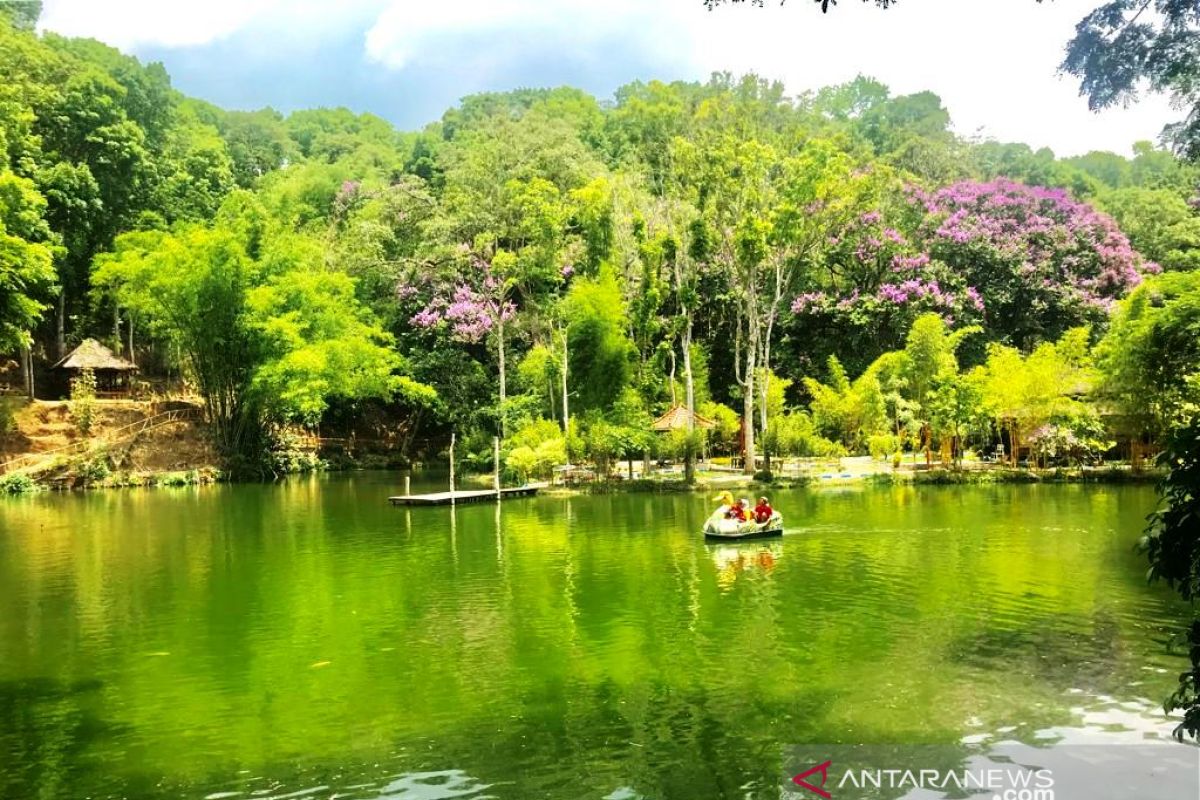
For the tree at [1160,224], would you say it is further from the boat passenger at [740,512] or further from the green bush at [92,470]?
the green bush at [92,470]

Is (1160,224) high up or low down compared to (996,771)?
up

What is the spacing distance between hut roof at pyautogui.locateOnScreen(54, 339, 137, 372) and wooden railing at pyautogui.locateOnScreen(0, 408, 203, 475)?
3.28 m

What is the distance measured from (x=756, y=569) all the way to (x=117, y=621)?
915 centimetres

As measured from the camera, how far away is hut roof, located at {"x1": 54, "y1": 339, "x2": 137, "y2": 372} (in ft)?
116

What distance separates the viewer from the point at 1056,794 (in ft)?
20.0

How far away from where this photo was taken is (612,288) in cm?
3141

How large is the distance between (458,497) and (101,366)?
1977 cm

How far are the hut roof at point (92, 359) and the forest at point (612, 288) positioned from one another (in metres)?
1.69

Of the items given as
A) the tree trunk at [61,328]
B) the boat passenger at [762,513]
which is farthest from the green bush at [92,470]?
the boat passenger at [762,513]

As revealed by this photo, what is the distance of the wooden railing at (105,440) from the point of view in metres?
30.6

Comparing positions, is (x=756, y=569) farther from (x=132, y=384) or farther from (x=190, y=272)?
(x=132, y=384)

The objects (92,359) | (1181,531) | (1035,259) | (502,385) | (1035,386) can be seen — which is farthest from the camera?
(1035,259)

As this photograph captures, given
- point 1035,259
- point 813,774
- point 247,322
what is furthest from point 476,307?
point 813,774

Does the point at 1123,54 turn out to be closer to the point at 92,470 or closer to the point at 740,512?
the point at 740,512
